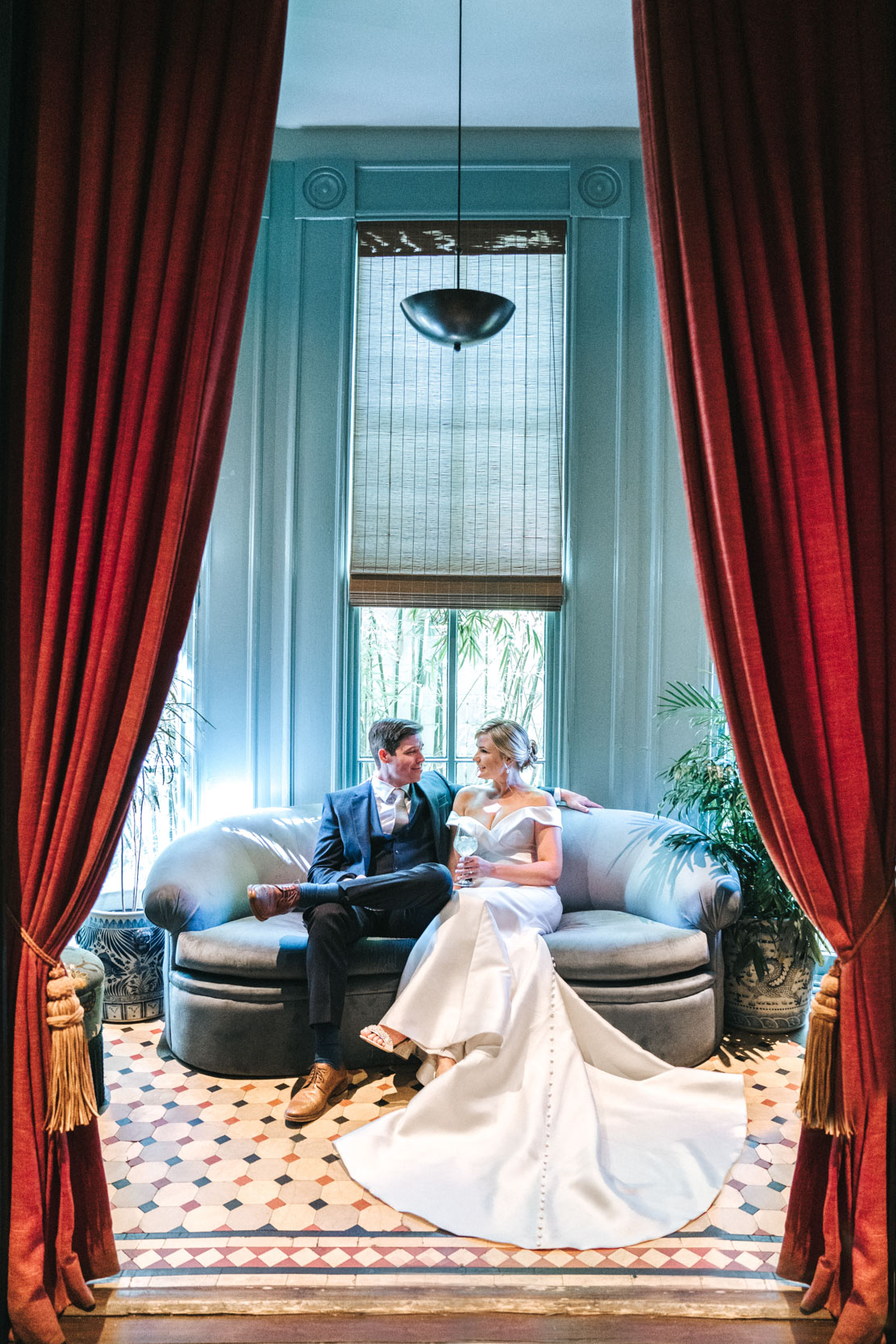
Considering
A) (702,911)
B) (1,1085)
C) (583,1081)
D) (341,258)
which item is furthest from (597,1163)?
(341,258)

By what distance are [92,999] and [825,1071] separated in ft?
7.24

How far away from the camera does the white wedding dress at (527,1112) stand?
106 inches

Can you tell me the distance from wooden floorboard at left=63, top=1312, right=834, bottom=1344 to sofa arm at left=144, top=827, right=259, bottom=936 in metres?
1.60

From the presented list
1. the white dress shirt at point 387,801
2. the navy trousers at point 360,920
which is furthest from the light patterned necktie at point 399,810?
the navy trousers at point 360,920

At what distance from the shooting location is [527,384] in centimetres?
490

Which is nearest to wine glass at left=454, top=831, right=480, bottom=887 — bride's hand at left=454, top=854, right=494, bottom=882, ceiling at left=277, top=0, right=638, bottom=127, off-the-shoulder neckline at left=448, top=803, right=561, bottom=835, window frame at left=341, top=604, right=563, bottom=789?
bride's hand at left=454, top=854, right=494, bottom=882

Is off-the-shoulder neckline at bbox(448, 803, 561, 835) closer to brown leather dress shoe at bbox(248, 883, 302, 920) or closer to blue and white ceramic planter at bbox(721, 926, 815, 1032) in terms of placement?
brown leather dress shoe at bbox(248, 883, 302, 920)

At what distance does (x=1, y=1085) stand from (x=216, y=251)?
1.90m

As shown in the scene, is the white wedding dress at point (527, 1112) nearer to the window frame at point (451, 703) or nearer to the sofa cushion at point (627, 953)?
the sofa cushion at point (627, 953)

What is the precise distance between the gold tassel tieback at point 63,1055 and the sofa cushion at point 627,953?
1.87 meters

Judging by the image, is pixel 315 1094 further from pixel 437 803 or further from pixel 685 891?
pixel 685 891

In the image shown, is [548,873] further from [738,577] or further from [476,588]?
[738,577]

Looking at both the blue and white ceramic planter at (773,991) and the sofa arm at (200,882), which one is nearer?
the sofa arm at (200,882)

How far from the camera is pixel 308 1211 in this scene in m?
2.72
